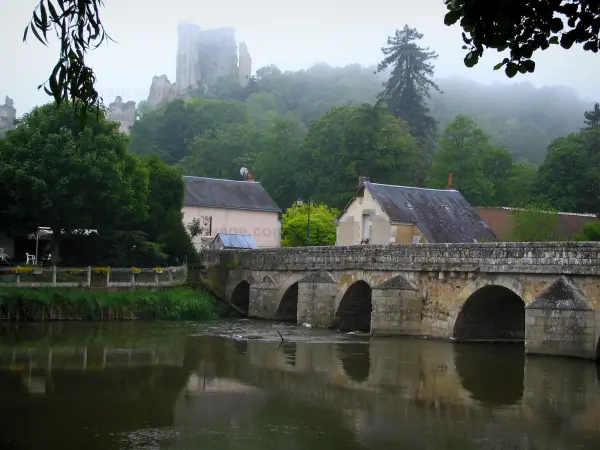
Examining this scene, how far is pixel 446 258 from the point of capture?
75.1 feet

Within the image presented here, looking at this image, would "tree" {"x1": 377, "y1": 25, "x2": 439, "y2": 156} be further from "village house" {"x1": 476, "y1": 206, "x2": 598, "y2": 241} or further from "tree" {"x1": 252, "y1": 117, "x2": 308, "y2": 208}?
"village house" {"x1": 476, "y1": 206, "x2": 598, "y2": 241}

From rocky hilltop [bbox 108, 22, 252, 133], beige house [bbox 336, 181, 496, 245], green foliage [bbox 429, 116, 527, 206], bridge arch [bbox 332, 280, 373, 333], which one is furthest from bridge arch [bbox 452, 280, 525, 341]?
rocky hilltop [bbox 108, 22, 252, 133]

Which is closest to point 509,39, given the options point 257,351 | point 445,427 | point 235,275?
point 445,427

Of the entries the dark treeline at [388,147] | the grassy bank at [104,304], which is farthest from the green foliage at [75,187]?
the dark treeline at [388,147]

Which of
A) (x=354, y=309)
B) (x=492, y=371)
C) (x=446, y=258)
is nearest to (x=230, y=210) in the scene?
(x=354, y=309)

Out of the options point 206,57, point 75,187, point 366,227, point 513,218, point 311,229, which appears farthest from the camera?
point 206,57

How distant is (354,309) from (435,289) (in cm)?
513

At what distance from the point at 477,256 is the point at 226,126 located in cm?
5601

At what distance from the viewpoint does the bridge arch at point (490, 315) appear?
73.4 feet

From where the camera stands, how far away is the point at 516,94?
132000 mm

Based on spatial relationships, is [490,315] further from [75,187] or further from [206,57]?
[206,57]

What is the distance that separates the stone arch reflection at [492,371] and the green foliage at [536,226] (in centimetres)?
1404

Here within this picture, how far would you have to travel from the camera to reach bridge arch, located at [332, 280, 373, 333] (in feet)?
90.4

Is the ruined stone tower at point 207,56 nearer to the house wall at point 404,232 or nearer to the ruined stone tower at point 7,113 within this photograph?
the ruined stone tower at point 7,113
